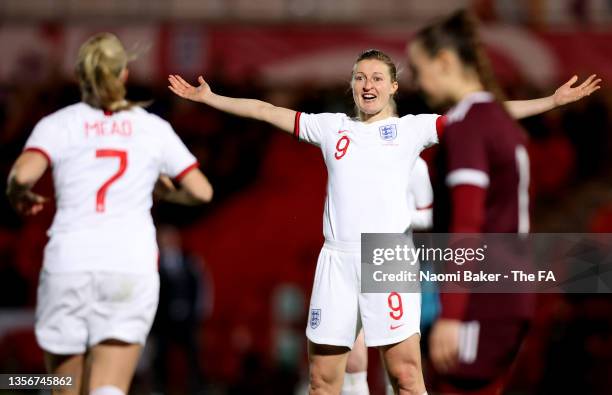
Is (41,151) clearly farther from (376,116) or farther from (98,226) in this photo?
(376,116)

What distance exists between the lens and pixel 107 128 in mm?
5219

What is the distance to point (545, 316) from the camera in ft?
37.1

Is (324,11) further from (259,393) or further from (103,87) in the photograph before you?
(103,87)

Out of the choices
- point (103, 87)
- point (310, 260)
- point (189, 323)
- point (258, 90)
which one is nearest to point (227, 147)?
point (258, 90)

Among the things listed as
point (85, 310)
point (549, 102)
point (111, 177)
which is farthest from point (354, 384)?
point (549, 102)

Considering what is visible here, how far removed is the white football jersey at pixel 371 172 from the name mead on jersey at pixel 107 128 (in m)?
1.04

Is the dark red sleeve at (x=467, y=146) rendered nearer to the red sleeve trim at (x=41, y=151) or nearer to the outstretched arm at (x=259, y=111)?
the outstretched arm at (x=259, y=111)

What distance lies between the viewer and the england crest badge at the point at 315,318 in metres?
5.29

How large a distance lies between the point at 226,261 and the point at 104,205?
7189 millimetres

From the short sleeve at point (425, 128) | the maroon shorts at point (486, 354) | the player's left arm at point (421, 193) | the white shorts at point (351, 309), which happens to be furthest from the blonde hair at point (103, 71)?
the maroon shorts at point (486, 354)

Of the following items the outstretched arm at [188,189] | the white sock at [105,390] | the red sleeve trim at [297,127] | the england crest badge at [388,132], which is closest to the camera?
the white sock at [105,390]

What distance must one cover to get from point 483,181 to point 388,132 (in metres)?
1.37

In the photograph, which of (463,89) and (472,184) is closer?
(472,184)

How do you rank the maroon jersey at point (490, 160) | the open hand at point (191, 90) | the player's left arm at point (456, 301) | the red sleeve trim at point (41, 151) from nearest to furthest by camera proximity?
the player's left arm at point (456, 301) → the maroon jersey at point (490, 160) → the red sleeve trim at point (41, 151) → the open hand at point (191, 90)
